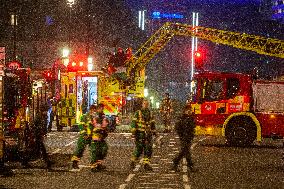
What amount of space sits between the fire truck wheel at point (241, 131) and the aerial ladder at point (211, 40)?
10.4m

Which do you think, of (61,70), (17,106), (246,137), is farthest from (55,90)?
(17,106)

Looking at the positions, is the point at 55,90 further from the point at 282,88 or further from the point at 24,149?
the point at 24,149

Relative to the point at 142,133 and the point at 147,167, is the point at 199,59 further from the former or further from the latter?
the point at 147,167

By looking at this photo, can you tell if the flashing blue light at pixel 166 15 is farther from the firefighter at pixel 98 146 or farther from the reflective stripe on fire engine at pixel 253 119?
the firefighter at pixel 98 146

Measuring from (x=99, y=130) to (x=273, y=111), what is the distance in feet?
31.8

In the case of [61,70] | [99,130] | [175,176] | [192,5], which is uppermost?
[192,5]

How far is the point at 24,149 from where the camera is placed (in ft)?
54.6

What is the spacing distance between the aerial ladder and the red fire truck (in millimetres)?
9714

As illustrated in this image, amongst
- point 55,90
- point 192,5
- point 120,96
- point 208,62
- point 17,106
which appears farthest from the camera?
point 192,5

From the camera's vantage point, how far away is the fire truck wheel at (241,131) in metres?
23.2

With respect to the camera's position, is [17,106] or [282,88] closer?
[17,106]

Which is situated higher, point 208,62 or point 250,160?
point 208,62

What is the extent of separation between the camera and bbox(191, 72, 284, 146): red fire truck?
23.2m

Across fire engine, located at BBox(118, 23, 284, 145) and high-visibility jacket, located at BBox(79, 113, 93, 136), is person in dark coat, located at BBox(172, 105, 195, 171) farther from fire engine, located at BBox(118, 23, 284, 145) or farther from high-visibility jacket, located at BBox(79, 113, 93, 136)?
Answer: fire engine, located at BBox(118, 23, 284, 145)
